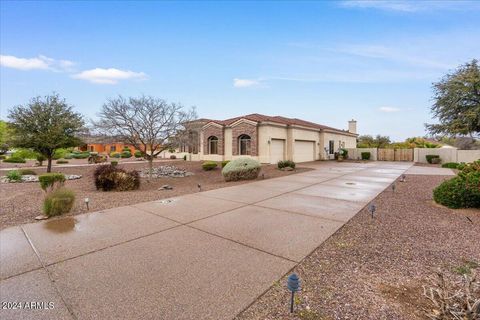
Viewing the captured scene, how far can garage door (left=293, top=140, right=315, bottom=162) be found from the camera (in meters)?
24.5

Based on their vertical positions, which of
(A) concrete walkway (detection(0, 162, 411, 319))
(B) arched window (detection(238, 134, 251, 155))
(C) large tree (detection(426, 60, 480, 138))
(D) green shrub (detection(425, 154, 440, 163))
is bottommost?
(A) concrete walkway (detection(0, 162, 411, 319))

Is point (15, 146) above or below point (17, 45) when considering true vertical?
below

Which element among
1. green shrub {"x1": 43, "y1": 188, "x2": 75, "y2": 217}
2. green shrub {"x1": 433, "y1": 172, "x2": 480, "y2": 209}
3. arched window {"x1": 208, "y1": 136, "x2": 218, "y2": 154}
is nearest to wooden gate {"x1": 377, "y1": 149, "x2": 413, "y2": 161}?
arched window {"x1": 208, "y1": 136, "x2": 218, "y2": 154}

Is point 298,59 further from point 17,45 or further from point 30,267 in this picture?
point 30,267

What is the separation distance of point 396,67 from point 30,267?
19.8 m

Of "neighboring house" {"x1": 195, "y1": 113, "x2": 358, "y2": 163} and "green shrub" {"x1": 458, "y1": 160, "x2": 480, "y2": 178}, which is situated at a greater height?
"neighboring house" {"x1": 195, "y1": 113, "x2": 358, "y2": 163}

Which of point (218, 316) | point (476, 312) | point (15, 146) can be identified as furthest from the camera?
point (15, 146)

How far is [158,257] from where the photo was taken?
12.5 feet

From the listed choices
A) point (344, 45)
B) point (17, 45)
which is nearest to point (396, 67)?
point (344, 45)

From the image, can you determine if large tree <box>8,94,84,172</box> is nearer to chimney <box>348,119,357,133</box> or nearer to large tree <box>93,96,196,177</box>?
large tree <box>93,96,196,177</box>

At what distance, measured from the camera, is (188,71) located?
58.2 ft

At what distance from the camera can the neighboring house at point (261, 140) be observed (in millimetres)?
21688

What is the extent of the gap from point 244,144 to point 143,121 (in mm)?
10528

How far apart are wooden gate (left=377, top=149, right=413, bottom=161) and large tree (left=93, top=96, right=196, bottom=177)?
2706 cm
